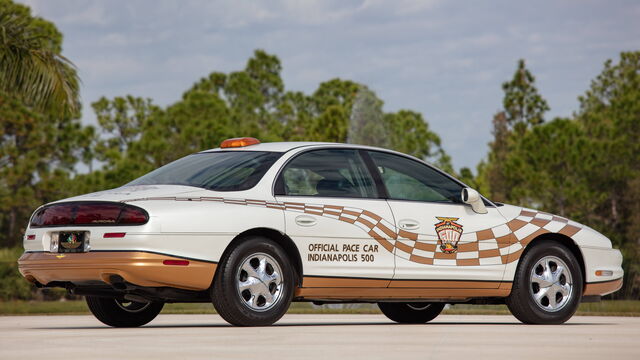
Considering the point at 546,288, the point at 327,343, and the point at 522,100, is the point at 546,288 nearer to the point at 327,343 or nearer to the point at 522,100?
the point at 327,343

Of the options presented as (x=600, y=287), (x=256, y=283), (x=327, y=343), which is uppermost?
(x=256, y=283)

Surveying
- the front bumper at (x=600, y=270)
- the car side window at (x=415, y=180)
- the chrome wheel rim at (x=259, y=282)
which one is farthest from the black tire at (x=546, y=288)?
the chrome wheel rim at (x=259, y=282)

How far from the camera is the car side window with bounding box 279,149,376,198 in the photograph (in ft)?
29.5

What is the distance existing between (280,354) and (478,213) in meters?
4.07

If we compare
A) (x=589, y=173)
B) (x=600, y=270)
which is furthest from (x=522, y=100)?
(x=600, y=270)

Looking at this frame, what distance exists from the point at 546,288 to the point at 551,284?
0.20 feet

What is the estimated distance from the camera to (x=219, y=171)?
8.94 m

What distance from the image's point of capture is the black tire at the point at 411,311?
10672 mm

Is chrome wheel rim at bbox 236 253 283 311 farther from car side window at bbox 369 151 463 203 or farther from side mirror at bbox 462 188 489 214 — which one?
side mirror at bbox 462 188 489 214

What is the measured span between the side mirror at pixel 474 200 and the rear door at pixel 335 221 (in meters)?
0.79

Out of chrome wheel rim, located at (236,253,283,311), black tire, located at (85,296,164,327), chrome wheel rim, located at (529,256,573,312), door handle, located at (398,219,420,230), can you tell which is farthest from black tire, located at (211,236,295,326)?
chrome wheel rim, located at (529,256,573,312)

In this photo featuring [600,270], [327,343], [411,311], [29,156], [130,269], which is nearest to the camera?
[327,343]

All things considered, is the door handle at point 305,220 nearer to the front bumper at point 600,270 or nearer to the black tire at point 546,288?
the black tire at point 546,288

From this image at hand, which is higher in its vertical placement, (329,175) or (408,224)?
(329,175)
